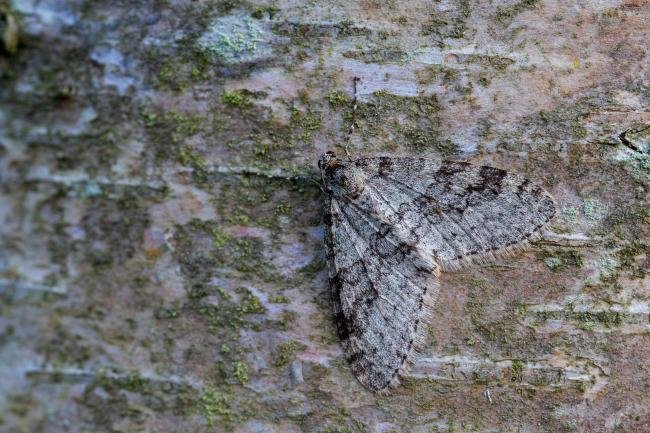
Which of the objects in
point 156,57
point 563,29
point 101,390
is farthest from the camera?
point 101,390

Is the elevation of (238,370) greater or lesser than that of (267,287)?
lesser

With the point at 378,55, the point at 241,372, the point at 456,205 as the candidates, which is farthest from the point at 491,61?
the point at 241,372

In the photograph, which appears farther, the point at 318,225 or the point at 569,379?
the point at 318,225

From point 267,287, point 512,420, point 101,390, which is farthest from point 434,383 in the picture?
point 101,390

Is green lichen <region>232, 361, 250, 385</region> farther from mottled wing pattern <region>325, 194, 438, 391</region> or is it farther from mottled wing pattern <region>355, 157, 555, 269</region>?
mottled wing pattern <region>355, 157, 555, 269</region>

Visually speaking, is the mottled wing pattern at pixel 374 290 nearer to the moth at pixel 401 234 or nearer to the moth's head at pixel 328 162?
the moth at pixel 401 234

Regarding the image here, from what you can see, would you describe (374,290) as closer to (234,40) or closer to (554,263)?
(554,263)

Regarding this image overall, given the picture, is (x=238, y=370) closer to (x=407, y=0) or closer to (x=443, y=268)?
(x=443, y=268)

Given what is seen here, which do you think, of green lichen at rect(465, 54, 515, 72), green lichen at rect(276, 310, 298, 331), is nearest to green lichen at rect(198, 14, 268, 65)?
green lichen at rect(465, 54, 515, 72)
